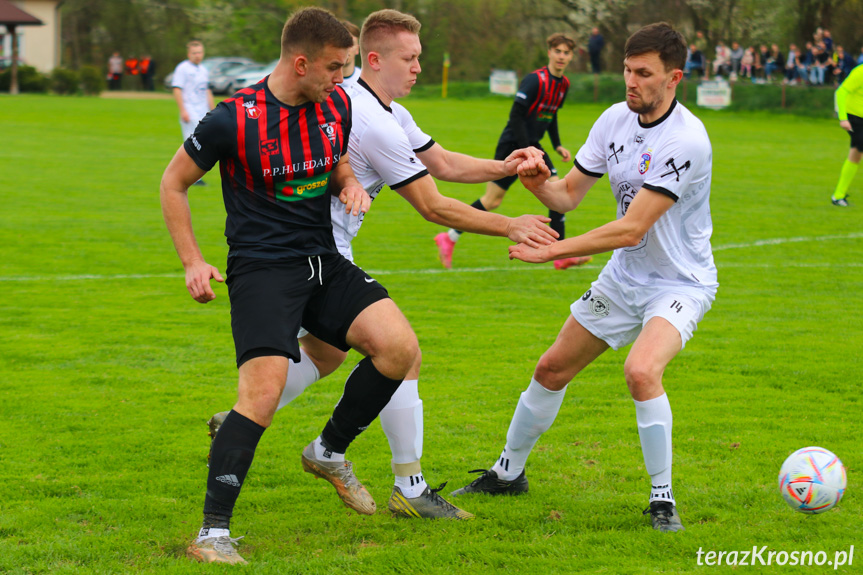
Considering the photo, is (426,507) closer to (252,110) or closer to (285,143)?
(285,143)

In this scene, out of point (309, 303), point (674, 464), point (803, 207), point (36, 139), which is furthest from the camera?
point (36, 139)

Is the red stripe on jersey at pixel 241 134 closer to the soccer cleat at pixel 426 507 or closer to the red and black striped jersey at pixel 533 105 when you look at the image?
the soccer cleat at pixel 426 507

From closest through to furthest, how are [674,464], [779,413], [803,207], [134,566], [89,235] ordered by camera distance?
[134,566] → [674,464] → [779,413] → [89,235] → [803,207]

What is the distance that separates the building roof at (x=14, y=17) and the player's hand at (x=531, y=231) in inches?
1865

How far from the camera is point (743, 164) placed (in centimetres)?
2030

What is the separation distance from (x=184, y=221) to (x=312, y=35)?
997mm

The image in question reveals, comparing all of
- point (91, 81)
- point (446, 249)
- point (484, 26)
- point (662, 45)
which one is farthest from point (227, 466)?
point (484, 26)

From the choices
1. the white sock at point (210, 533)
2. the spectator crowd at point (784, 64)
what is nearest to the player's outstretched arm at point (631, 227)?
the white sock at point (210, 533)

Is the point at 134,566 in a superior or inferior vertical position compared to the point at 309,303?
inferior

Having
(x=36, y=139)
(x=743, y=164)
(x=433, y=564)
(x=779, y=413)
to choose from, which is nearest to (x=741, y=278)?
(x=779, y=413)

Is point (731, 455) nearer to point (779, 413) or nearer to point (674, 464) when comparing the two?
point (674, 464)

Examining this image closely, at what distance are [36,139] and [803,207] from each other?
57.0ft

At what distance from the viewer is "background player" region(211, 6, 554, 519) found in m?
4.54

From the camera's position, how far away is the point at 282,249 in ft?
13.9
